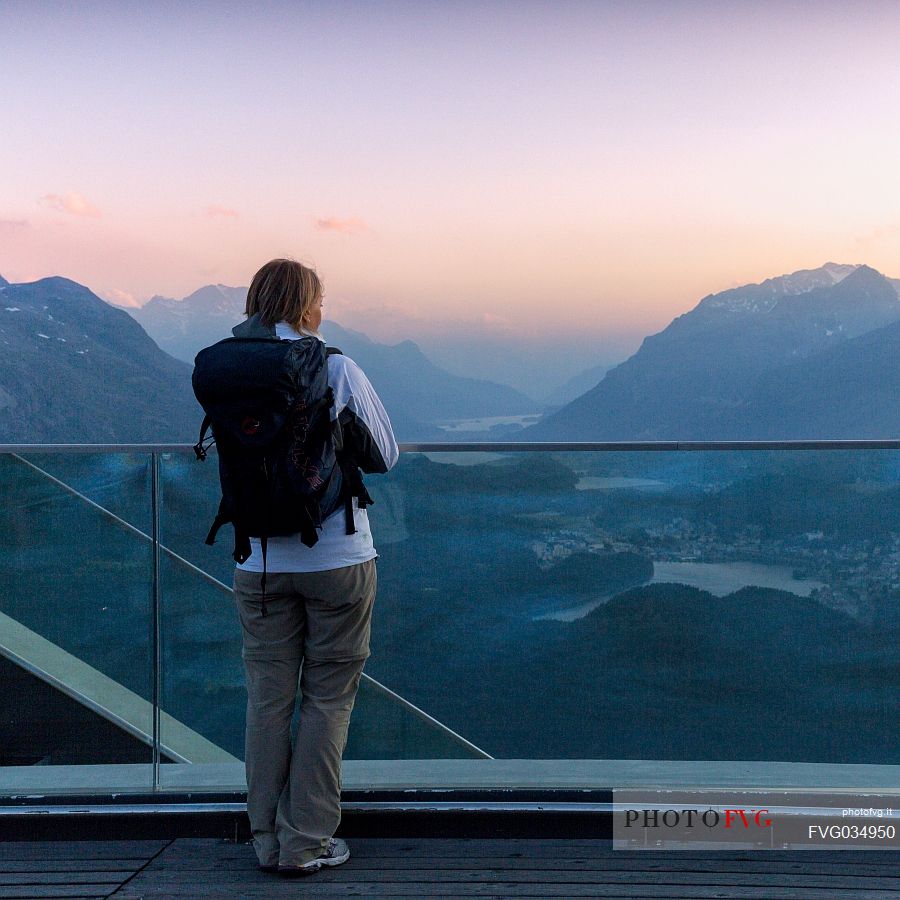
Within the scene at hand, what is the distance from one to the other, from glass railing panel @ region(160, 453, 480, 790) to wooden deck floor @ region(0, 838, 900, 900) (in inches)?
9.9

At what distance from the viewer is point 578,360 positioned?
76438mm

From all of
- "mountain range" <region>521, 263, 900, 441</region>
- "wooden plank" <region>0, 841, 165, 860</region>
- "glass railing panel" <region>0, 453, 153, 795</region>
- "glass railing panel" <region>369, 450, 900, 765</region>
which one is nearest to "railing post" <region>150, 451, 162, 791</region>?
"glass railing panel" <region>0, 453, 153, 795</region>

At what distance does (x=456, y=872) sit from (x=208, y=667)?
0.85 metres

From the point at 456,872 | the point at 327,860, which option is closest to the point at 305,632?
the point at 327,860

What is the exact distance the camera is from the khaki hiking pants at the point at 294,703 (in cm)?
221

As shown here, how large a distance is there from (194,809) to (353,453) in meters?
1.06

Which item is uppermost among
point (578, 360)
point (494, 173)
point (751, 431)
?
point (494, 173)

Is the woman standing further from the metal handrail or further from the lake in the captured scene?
the lake

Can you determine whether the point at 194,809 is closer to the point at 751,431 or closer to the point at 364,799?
the point at 364,799

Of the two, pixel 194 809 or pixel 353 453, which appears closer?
pixel 353 453

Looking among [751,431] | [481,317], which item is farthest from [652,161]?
[751,431]

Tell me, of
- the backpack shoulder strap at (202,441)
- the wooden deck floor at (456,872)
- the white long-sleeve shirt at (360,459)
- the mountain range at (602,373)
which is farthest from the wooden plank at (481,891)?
the mountain range at (602,373)

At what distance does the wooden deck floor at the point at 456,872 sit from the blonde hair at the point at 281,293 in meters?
1.26

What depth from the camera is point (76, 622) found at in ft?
8.57
